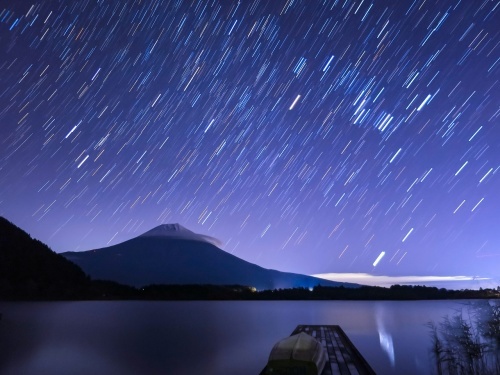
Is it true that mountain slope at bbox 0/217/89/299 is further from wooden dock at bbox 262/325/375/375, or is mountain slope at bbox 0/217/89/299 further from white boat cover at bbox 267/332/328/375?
white boat cover at bbox 267/332/328/375

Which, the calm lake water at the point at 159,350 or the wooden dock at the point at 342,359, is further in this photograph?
the calm lake water at the point at 159,350

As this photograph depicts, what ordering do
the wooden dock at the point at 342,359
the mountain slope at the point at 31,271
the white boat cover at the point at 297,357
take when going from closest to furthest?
1. the white boat cover at the point at 297,357
2. the wooden dock at the point at 342,359
3. the mountain slope at the point at 31,271

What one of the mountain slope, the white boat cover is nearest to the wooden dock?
the white boat cover

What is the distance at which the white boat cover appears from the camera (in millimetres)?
18328

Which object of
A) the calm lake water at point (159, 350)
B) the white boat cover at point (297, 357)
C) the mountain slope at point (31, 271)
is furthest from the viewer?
the mountain slope at point (31, 271)

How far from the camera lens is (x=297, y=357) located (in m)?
18.7

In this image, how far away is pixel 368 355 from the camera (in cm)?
3803

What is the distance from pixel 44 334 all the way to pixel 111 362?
22584 millimetres

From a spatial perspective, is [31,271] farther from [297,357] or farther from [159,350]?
[297,357]

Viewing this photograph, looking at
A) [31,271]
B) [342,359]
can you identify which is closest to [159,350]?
[342,359]

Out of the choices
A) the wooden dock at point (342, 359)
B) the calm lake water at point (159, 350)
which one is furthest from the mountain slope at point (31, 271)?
the wooden dock at point (342, 359)

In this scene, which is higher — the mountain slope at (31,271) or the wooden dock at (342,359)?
the mountain slope at (31,271)

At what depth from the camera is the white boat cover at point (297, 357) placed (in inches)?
722

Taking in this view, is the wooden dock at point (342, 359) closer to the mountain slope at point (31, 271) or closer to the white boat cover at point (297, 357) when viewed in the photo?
the white boat cover at point (297, 357)
